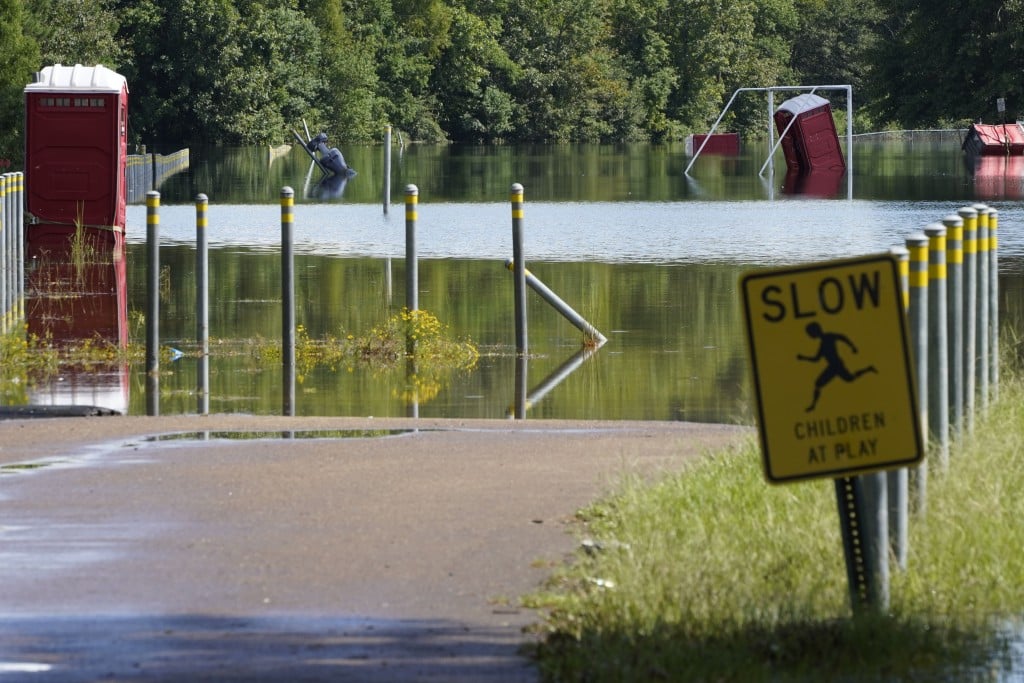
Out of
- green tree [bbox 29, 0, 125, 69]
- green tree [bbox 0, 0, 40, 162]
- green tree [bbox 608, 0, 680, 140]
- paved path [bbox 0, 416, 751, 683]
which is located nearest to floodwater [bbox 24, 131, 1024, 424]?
paved path [bbox 0, 416, 751, 683]

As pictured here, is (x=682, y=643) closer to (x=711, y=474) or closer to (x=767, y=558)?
(x=767, y=558)

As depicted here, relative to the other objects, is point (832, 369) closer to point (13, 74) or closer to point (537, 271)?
point (537, 271)

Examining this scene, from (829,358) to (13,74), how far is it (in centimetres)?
4164

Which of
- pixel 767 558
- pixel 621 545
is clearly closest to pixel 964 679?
pixel 767 558

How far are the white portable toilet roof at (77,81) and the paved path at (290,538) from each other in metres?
14.2

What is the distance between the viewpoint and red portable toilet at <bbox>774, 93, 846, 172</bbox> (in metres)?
50.8

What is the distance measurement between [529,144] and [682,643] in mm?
97228

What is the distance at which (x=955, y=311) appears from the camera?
8820 mm

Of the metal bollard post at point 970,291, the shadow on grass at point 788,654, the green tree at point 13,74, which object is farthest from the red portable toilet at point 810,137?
the shadow on grass at point 788,654

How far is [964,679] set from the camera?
6.11 metres

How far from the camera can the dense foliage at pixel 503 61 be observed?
247 feet

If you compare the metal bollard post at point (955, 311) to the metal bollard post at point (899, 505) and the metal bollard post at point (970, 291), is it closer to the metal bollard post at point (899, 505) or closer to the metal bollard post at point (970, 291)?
the metal bollard post at point (970, 291)

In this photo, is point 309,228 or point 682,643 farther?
point 309,228

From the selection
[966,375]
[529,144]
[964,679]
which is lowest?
[964,679]
